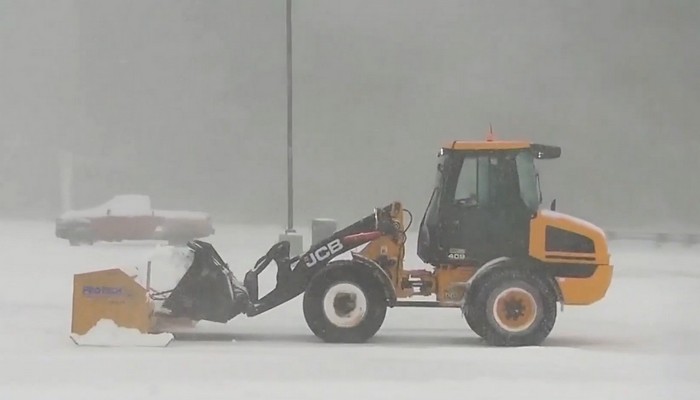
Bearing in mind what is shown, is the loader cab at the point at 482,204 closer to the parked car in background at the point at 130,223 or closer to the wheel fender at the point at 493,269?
the wheel fender at the point at 493,269

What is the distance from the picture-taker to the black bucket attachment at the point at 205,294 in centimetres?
523

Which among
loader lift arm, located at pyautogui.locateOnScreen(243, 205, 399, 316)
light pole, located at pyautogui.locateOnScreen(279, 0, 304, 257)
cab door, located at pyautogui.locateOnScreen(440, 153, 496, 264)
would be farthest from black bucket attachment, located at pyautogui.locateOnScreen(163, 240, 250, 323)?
cab door, located at pyautogui.locateOnScreen(440, 153, 496, 264)

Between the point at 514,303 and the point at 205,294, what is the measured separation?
5.64 feet

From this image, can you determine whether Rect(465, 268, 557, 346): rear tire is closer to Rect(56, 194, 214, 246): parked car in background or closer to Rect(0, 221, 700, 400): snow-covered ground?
Rect(0, 221, 700, 400): snow-covered ground

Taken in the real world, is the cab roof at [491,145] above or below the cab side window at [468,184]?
above

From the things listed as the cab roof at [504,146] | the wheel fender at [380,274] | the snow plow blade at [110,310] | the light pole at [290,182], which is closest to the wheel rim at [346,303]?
the wheel fender at [380,274]

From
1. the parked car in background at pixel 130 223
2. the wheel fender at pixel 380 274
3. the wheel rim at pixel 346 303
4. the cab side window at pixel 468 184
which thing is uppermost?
the cab side window at pixel 468 184

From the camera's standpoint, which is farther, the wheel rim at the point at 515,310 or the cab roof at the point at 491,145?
the cab roof at the point at 491,145

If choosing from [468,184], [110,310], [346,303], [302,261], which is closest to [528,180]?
[468,184]

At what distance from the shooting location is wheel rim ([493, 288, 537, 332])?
5156 millimetres

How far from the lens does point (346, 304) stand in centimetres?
525

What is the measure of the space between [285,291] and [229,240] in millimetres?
1095

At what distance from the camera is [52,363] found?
4.58m

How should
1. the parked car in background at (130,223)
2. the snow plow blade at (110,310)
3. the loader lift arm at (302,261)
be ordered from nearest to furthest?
the snow plow blade at (110,310), the loader lift arm at (302,261), the parked car in background at (130,223)
